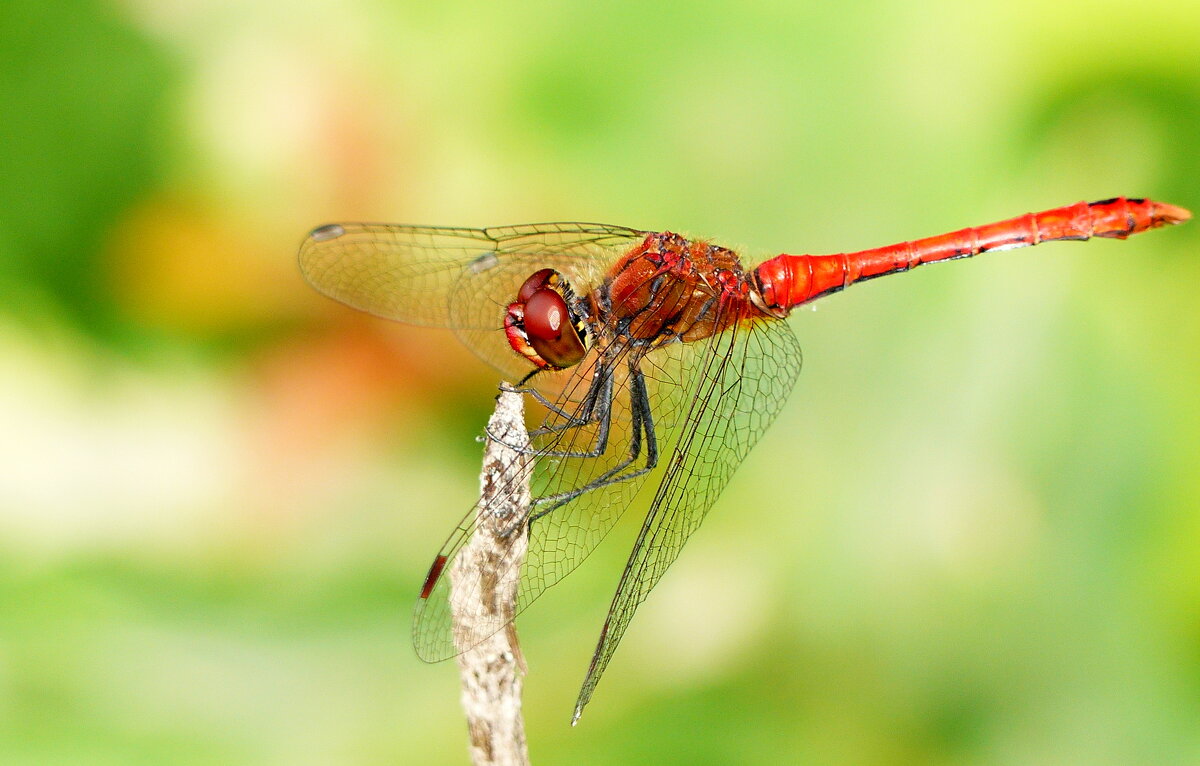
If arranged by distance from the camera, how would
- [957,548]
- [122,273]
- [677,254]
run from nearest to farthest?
[677,254]
[122,273]
[957,548]

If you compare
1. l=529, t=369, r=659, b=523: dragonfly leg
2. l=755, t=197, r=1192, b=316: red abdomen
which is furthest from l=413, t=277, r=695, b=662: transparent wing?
l=755, t=197, r=1192, b=316: red abdomen

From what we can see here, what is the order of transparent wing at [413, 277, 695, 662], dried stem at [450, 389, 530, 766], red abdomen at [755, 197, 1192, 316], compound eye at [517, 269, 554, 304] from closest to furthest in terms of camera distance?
dried stem at [450, 389, 530, 766], transparent wing at [413, 277, 695, 662], compound eye at [517, 269, 554, 304], red abdomen at [755, 197, 1192, 316]

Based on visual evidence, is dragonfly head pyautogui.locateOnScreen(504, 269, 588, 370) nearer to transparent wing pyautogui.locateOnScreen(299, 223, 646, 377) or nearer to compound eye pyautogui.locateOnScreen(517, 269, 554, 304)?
A: compound eye pyautogui.locateOnScreen(517, 269, 554, 304)

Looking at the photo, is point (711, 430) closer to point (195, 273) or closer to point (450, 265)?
point (450, 265)

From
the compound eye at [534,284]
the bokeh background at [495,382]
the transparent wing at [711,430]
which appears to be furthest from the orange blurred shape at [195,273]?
the transparent wing at [711,430]

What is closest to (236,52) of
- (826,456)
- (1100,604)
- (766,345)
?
(766,345)

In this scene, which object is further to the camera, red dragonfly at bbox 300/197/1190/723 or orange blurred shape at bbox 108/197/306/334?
orange blurred shape at bbox 108/197/306/334

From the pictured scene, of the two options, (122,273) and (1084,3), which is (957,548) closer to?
(1084,3)

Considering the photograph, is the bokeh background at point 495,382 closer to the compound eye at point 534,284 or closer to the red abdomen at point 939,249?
the red abdomen at point 939,249
